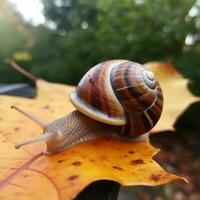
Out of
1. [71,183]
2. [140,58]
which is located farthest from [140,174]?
[140,58]

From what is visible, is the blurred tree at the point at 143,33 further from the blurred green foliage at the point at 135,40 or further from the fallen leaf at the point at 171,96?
the fallen leaf at the point at 171,96

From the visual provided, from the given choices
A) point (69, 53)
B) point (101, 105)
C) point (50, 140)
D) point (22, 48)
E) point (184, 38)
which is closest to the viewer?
point (50, 140)

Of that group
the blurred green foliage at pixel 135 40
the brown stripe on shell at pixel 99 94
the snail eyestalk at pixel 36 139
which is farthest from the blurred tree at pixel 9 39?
the snail eyestalk at pixel 36 139

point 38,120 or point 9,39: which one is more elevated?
point 38,120

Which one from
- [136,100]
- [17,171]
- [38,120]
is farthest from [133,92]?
[17,171]

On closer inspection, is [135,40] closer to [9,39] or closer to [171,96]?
[171,96]

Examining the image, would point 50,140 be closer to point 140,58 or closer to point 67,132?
point 67,132

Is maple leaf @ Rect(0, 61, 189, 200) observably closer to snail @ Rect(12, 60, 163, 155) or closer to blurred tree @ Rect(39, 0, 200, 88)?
snail @ Rect(12, 60, 163, 155)
